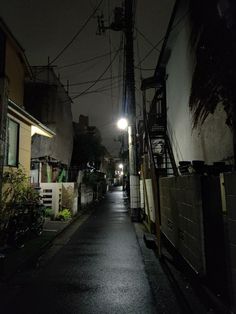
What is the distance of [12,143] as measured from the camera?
37.8ft

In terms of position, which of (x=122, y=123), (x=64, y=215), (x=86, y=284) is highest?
(x=122, y=123)

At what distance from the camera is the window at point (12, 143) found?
436 inches

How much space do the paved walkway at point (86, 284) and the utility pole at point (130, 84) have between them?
21.9 feet

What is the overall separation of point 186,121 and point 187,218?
20.6 feet

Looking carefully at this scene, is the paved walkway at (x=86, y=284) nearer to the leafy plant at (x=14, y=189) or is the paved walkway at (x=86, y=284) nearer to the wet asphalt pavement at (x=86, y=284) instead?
the wet asphalt pavement at (x=86, y=284)

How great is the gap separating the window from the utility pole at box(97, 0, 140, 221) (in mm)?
6996

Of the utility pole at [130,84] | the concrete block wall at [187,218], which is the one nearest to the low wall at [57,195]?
the utility pole at [130,84]

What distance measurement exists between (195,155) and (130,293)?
6.01 meters

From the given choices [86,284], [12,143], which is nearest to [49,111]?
[12,143]

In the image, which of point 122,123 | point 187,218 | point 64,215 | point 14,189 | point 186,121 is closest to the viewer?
point 187,218

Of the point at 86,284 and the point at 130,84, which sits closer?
the point at 86,284

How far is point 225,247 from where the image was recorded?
4.80 metres

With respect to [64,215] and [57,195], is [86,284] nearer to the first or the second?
[64,215]

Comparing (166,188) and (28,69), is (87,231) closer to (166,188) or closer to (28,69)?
(166,188)
